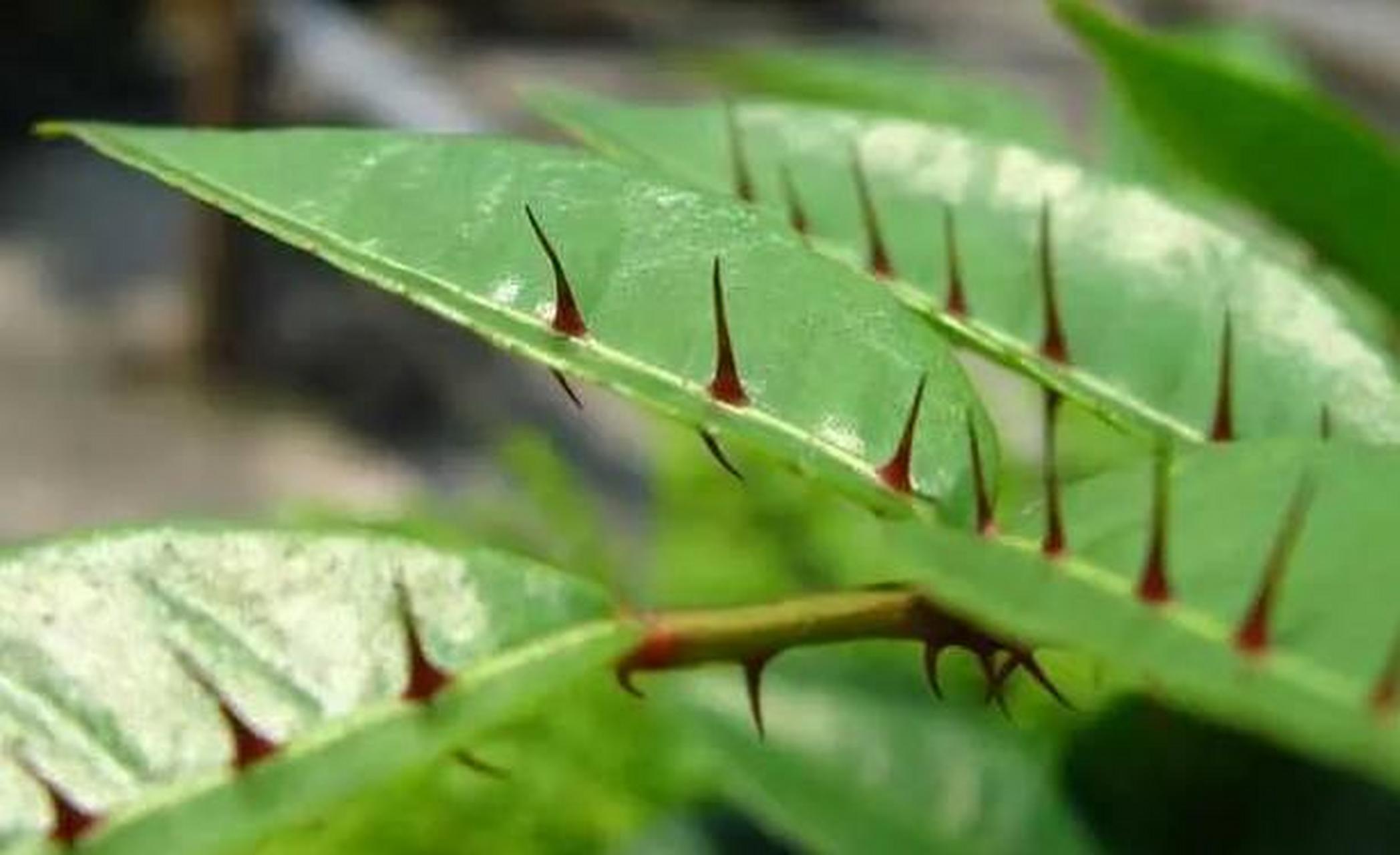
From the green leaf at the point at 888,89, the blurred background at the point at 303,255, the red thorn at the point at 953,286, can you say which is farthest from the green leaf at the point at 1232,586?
the blurred background at the point at 303,255

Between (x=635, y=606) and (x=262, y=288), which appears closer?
(x=635, y=606)

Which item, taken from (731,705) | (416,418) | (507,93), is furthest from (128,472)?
(731,705)

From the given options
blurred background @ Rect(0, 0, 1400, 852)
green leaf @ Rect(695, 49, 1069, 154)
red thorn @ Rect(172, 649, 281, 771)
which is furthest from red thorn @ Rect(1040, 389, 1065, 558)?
blurred background @ Rect(0, 0, 1400, 852)

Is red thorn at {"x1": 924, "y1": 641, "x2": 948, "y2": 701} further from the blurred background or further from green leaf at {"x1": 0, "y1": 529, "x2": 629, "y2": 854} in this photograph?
the blurred background

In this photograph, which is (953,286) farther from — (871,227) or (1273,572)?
(1273,572)

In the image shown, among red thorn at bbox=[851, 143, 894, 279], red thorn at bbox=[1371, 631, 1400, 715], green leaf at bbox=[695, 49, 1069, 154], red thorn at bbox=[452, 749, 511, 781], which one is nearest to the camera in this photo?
red thorn at bbox=[1371, 631, 1400, 715]

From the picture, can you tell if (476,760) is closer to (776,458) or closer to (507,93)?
(776,458)

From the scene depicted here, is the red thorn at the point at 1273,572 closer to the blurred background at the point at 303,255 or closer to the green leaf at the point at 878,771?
the green leaf at the point at 878,771
